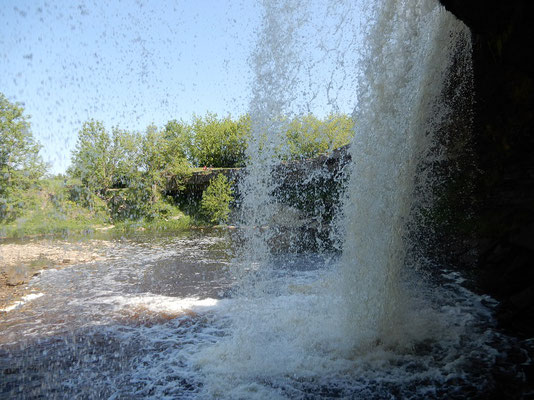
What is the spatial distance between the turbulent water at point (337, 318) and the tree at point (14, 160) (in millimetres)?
13934

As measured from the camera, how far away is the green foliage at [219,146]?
2491 centimetres

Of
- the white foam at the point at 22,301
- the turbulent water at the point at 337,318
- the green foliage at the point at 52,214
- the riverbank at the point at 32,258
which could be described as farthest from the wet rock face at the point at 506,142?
the green foliage at the point at 52,214

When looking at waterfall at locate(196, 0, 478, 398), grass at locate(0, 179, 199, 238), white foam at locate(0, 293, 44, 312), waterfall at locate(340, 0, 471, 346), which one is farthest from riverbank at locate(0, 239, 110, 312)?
waterfall at locate(340, 0, 471, 346)

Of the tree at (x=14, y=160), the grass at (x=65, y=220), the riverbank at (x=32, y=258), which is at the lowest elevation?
the riverbank at (x=32, y=258)

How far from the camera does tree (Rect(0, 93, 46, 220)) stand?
1744 cm

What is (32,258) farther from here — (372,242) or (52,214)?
(372,242)

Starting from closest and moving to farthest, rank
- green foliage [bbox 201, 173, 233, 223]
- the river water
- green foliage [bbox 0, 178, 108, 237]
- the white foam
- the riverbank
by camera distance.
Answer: the river water → the white foam → the riverbank → green foliage [bbox 0, 178, 108, 237] → green foliage [bbox 201, 173, 233, 223]

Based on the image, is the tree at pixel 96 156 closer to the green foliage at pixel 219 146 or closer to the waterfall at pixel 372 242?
the green foliage at pixel 219 146

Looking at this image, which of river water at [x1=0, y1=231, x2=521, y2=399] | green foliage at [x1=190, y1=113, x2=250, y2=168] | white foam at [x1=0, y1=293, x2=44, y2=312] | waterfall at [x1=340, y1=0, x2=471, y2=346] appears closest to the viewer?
river water at [x1=0, y1=231, x2=521, y2=399]

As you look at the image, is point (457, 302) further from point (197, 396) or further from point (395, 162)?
point (197, 396)

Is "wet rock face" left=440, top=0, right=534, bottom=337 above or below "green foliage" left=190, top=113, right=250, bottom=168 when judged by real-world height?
below

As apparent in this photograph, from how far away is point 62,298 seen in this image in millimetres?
6492

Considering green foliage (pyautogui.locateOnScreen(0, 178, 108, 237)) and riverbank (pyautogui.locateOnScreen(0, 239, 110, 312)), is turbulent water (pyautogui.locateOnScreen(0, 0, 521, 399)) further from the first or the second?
green foliage (pyautogui.locateOnScreen(0, 178, 108, 237))

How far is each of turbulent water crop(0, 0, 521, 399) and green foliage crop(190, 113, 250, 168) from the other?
1898 centimetres
